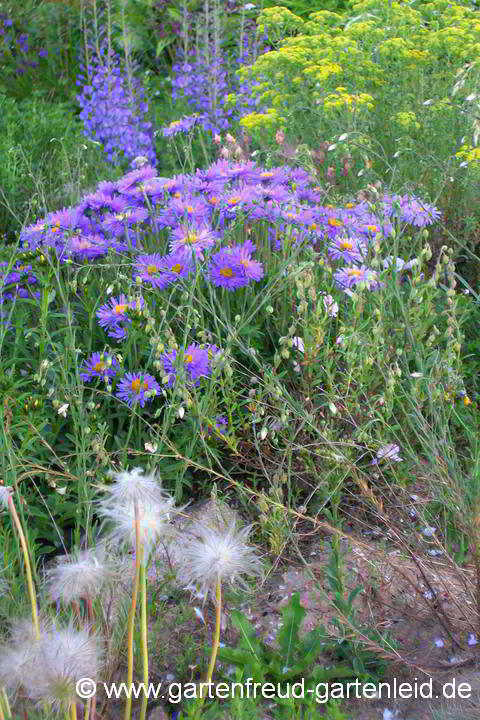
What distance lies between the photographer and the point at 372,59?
4766 mm

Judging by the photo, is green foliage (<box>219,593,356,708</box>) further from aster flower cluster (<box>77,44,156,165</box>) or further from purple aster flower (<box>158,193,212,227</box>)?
aster flower cluster (<box>77,44,156,165</box>)

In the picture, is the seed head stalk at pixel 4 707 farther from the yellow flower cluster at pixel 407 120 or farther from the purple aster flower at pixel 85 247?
the yellow flower cluster at pixel 407 120

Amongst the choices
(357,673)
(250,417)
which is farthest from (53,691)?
(250,417)

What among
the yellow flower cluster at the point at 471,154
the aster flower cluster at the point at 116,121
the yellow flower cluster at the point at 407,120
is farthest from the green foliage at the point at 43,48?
the yellow flower cluster at the point at 471,154

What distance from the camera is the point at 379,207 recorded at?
273 centimetres

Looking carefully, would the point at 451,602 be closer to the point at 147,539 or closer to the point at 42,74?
the point at 147,539

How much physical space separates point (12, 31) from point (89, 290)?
530 cm

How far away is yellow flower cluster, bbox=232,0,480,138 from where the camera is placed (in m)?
4.25

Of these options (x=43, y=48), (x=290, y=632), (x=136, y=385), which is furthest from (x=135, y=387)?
(x=43, y=48)
